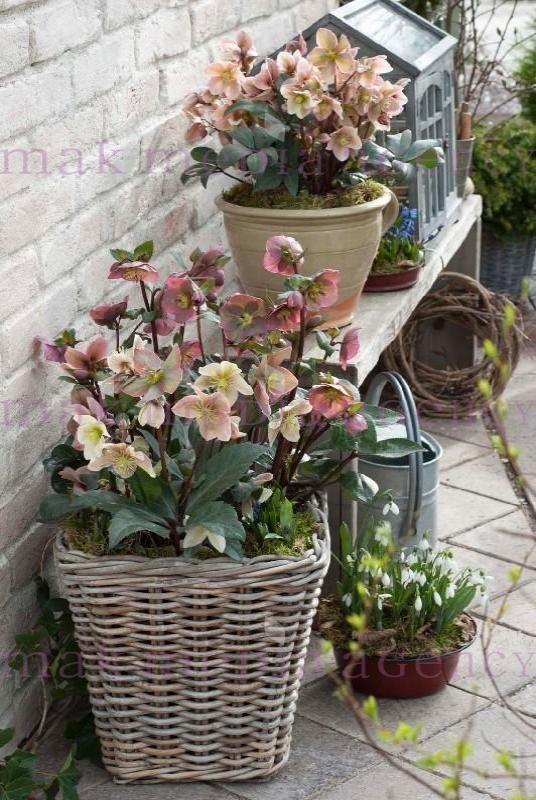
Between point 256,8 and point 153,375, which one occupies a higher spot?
point 256,8

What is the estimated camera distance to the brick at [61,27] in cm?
225

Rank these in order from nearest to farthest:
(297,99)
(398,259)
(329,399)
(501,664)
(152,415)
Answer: (152,415) → (329,399) → (297,99) → (501,664) → (398,259)

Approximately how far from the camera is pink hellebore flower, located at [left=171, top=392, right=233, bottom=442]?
6.88ft

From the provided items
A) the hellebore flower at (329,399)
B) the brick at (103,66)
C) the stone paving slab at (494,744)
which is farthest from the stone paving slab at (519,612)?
the brick at (103,66)

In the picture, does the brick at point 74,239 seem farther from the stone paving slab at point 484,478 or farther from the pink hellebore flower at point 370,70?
the stone paving slab at point 484,478

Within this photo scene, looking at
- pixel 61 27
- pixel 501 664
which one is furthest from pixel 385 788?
pixel 61 27

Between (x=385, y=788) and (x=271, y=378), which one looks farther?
(x=385, y=788)

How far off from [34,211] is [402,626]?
1205mm

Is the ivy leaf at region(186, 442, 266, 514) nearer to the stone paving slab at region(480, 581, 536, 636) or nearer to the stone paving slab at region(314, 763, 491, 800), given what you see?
the stone paving slab at region(314, 763, 491, 800)

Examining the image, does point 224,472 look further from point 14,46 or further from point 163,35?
point 163,35

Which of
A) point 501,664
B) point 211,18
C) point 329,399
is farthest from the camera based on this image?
point 211,18

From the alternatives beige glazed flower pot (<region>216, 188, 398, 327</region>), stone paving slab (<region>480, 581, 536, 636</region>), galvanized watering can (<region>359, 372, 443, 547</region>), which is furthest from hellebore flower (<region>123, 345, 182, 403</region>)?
stone paving slab (<region>480, 581, 536, 636</region>)

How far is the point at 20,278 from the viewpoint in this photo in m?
2.29

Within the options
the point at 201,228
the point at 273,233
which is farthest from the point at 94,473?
the point at 201,228
